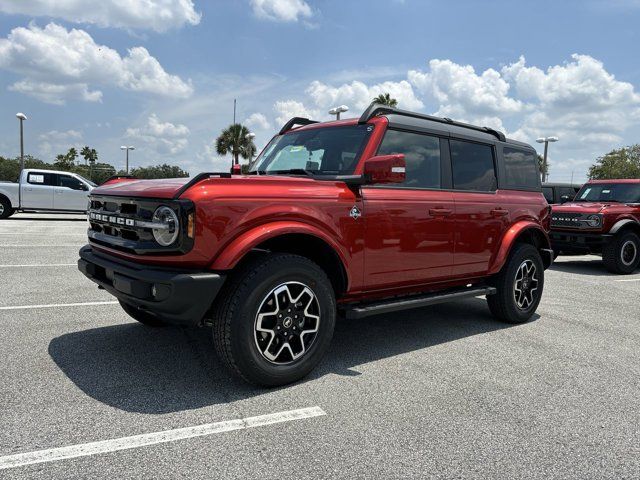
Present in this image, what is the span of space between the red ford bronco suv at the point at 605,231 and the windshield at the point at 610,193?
2 cm

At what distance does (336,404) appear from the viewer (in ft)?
10.2

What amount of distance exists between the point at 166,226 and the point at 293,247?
1.01 meters

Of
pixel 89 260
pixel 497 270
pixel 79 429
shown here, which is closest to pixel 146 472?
pixel 79 429

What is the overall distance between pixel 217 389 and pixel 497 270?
316cm

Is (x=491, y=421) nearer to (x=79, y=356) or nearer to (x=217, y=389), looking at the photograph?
(x=217, y=389)

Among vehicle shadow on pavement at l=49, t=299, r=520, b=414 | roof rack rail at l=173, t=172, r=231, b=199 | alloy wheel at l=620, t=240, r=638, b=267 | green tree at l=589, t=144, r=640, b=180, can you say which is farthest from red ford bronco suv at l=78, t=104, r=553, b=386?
green tree at l=589, t=144, r=640, b=180

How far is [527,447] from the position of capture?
264 centimetres

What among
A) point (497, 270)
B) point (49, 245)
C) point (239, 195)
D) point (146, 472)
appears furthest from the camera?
point (49, 245)

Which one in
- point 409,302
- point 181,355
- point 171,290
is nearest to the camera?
point 171,290

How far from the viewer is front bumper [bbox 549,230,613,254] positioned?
971cm

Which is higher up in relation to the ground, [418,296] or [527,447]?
[418,296]

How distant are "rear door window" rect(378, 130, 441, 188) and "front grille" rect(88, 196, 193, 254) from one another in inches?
70.9

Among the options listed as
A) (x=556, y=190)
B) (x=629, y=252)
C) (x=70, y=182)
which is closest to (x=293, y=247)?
(x=629, y=252)

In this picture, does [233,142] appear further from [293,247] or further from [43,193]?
[293,247]
